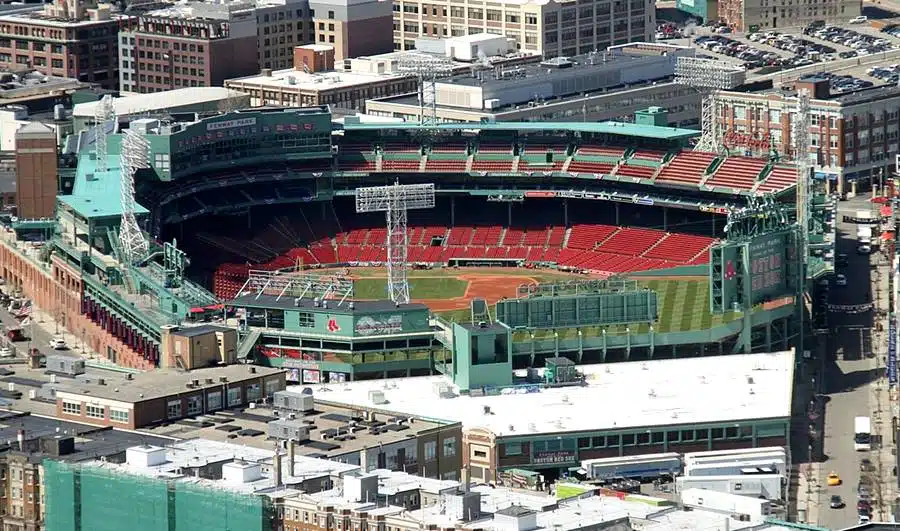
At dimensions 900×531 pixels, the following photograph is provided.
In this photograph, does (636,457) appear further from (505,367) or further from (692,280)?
(692,280)

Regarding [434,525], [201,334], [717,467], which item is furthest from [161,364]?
[434,525]

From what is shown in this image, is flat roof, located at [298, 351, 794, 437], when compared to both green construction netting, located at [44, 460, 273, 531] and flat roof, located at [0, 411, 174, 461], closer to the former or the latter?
flat roof, located at [0, 411, 174, 461]

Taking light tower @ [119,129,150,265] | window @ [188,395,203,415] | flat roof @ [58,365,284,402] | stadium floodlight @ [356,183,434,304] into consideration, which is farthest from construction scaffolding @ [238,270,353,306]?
window @ [188,395,203,415]

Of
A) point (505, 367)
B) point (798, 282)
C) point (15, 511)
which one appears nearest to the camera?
point (15, 511)

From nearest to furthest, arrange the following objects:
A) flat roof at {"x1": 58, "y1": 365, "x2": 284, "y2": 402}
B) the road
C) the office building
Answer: flat roof at {"x1": 58, "y1": 365, "x2": 284, "y2": 402} < the road < the office building

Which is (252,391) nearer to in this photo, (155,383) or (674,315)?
(155,383)

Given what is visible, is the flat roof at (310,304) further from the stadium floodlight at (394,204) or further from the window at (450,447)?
the window at (450,447)

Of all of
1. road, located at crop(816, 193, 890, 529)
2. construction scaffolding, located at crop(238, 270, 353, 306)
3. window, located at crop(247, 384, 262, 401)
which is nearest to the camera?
window, located at crop(247, 384, 262, 401)
